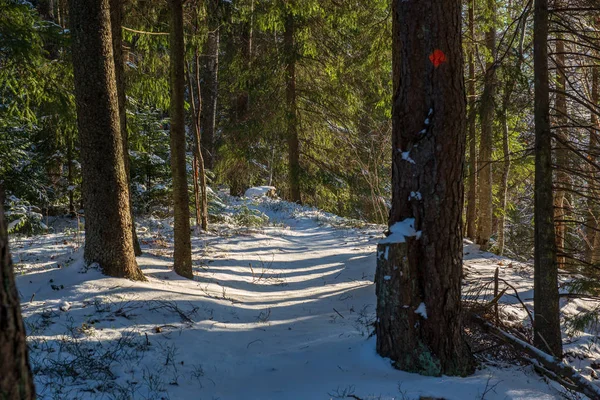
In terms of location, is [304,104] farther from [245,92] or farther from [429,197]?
[429,197]

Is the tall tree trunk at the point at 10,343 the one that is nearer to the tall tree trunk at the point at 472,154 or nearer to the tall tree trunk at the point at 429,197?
the tall tree trunk at the point at 429,197

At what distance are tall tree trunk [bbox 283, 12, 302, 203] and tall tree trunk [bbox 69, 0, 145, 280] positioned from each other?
38.1 feet

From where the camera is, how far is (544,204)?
15.5ft

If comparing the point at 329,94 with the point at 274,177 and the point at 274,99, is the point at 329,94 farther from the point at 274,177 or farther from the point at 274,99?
the point at 274,177

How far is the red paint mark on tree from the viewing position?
3.82 meters

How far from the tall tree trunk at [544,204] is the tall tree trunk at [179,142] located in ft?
17.2

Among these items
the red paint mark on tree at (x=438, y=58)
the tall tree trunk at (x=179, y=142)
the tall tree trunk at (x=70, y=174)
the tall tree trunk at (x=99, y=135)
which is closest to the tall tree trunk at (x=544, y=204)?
the red paint mark on tree at (x=438, y=58)

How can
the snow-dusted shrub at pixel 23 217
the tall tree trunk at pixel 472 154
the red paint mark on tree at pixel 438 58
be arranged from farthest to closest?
1. the tall tree trunk at pixel 472 154
2. the snow-dusted shrub at pixel 23 217
3. the red paint mark on tree at pixel 438 58

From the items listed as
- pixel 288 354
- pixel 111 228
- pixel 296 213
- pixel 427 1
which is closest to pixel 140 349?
pixel 288 354

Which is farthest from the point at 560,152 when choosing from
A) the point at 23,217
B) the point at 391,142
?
the point at 23,217

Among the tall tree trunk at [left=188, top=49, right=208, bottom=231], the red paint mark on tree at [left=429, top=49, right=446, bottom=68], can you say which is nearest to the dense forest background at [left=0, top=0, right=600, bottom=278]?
the tall tree trunk at [left=188, top=49, right=208, bottom=231]

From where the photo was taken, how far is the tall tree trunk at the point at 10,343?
4.46 feet

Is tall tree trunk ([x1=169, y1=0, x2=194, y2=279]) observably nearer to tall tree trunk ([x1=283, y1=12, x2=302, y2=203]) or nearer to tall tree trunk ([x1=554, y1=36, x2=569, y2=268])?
tall tree trunk ([x1=554, y1=36, x2=569, y2=268])

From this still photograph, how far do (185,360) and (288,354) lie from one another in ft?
3.68
